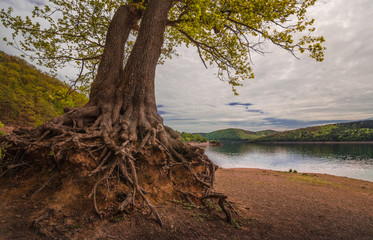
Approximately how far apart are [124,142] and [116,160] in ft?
1.77

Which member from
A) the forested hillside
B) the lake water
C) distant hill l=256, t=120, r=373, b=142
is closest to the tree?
the forested hillside

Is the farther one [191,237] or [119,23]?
[119,23]

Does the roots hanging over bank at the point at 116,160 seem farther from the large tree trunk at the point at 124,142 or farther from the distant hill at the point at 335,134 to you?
the distant hill at the point at 335,134

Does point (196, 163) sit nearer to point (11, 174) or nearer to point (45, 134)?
point (45, 134)

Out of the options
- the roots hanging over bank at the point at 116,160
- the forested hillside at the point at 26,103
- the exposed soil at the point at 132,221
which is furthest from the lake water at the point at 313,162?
the forested hillside at the point at 26,103

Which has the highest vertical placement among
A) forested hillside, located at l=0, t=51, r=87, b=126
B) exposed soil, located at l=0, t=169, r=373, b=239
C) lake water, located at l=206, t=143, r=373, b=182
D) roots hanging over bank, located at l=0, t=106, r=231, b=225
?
forested hillside, located at l=0, t=51, r=87, b=126

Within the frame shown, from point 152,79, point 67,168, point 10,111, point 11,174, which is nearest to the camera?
point 67,168

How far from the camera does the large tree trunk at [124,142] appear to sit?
3.83 meters

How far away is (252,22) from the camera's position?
6.57 m

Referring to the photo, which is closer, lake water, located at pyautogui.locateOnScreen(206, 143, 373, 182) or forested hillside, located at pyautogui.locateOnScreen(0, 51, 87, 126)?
forested hillside, located at pyautogui.locateOnScreen(0, 51, 87, 126)

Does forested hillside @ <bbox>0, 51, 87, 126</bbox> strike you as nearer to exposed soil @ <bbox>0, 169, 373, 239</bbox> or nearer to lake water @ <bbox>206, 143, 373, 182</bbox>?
exposed soil @ <bbox>0, 169, 373, 239</bbox>

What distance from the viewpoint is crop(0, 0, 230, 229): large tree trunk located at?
3.83 meters

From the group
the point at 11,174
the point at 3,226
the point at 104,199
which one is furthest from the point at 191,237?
the point at 11,174

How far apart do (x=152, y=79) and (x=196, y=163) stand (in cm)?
355
